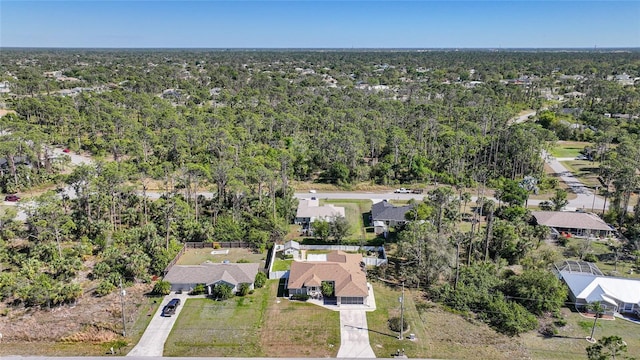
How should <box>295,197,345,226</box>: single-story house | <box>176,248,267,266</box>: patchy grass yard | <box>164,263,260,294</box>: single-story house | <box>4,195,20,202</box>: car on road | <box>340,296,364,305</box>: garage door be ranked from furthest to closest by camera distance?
<box>4,195,20,202</box>: car on road < <box>295,197,345,226</box>: single-story house < <box>176,248,267,266</box>: patchy grass yard < <box>164,263,260,294</box>: single-story house < <box>340,296,364,305</box>: garage door

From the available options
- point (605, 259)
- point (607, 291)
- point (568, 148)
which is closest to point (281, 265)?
point (607, 291)

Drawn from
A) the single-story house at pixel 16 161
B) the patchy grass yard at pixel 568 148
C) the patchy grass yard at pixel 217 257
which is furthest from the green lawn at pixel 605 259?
the single-story house at pixel 16 161

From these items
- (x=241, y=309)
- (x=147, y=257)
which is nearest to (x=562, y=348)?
(x=241, y=309)

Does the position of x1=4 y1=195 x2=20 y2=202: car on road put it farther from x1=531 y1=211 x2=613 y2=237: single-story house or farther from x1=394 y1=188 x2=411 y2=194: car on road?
x1=531 y1=211 x2=613 y2=237: single-story house

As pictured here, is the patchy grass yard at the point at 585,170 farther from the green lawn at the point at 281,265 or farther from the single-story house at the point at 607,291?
the green lawn at the point at 281,265

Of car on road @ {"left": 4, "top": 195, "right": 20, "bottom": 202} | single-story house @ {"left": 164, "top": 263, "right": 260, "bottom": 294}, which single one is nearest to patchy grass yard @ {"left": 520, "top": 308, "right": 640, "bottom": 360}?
single-story house @ {"left": 164, "top": 263, "right": 260, "bottom": 294}
